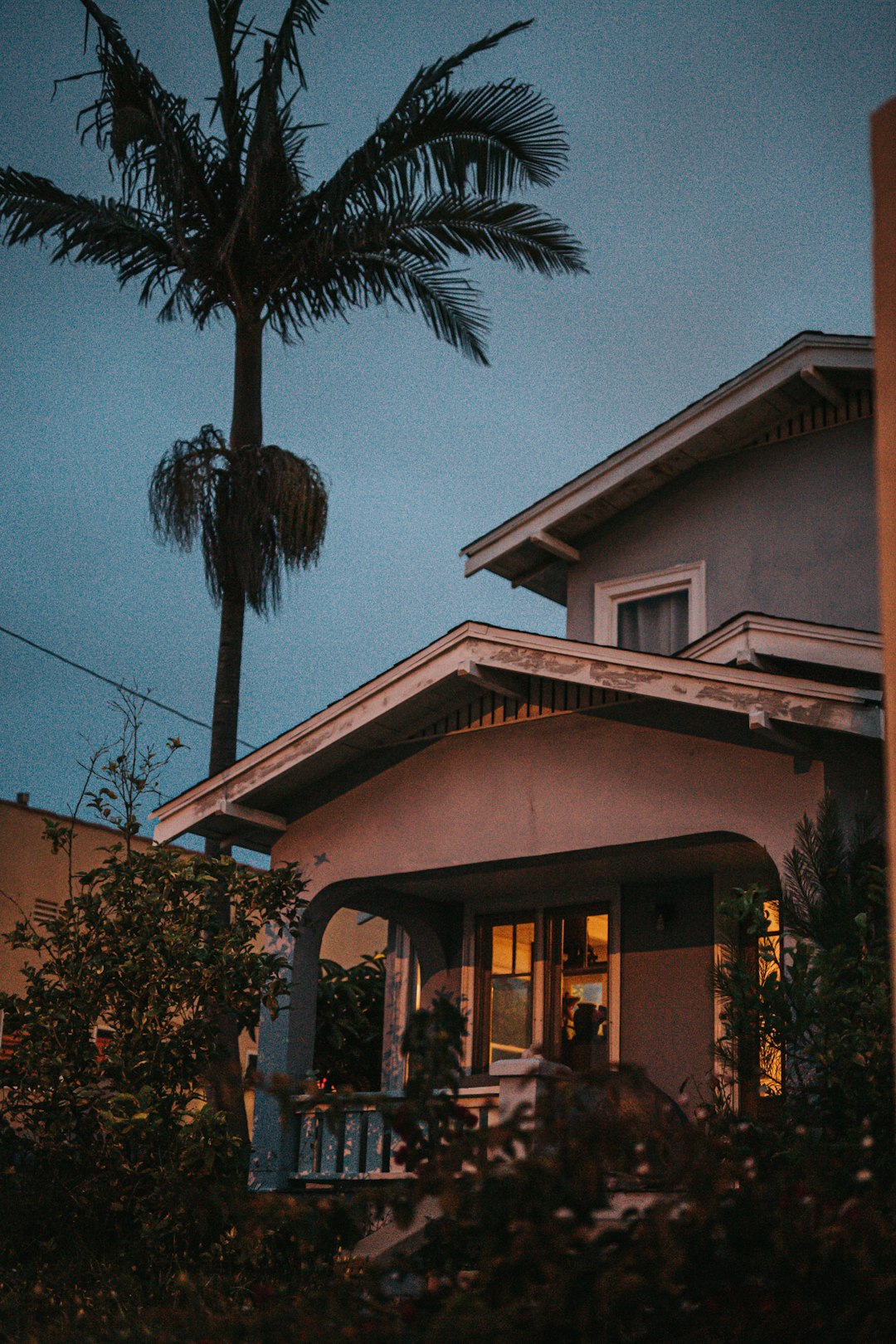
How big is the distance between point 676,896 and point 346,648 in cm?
14725

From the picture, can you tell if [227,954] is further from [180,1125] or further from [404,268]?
[404,268]

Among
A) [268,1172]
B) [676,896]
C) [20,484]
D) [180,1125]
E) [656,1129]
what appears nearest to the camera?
[656,1129]

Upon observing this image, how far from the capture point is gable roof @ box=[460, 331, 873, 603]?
1297 centimetres

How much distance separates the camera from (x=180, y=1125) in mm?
10633

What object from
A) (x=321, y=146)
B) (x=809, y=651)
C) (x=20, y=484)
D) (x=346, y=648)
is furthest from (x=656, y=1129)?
(x=346, y=648)

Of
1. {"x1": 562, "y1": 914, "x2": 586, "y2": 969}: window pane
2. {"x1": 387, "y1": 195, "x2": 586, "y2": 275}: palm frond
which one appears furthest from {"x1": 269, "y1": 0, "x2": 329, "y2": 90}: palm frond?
{"x1": 562, "y1": 914, "x2": 586, "y2": 969}: window pane

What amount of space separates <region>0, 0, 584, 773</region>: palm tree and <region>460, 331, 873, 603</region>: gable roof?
253 centimetres

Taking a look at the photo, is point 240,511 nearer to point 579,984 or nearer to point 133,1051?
point 579,984

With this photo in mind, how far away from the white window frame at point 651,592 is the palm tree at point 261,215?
135 inches

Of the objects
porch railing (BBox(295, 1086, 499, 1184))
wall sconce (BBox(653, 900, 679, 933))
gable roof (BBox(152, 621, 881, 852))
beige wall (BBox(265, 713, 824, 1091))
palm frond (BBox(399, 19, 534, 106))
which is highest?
palm frond (BBox(399, 19, 534, 106))

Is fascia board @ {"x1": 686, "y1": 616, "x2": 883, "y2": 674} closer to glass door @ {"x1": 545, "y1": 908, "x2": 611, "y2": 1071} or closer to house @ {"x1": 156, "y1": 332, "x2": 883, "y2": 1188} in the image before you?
house @ {"x1": 156, "y1": 332, "x2": 883, "y2": 1188}

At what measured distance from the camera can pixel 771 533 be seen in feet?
43.7

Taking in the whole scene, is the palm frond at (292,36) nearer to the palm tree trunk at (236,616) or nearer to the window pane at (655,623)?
the palm tree trunk at (236,616)

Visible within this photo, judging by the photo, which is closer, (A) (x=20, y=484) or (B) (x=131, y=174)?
(B) (x=131, y=174)
